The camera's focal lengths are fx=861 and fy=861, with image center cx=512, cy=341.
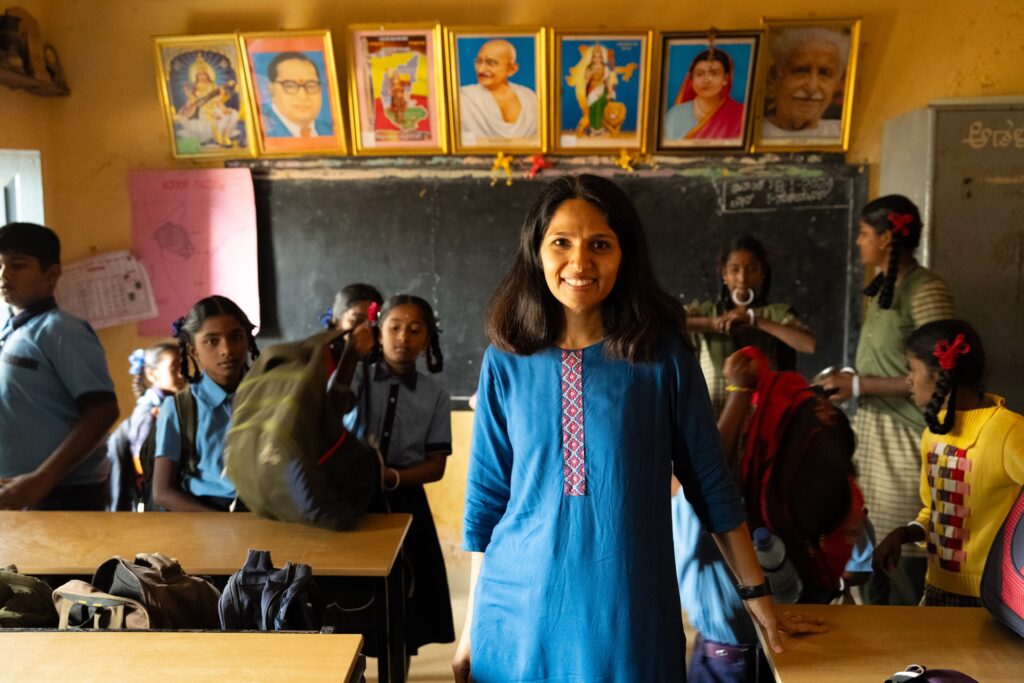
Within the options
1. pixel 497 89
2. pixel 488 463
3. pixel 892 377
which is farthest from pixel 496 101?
pixel 488 463

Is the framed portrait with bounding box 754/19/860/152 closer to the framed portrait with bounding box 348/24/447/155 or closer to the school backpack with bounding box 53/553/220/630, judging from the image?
the framed portrait with bounding box 348/24/447/155

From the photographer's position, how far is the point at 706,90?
3562mm

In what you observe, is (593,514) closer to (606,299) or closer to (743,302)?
(606,299)

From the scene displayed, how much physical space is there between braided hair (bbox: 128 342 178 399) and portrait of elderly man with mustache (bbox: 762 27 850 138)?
2542 mm

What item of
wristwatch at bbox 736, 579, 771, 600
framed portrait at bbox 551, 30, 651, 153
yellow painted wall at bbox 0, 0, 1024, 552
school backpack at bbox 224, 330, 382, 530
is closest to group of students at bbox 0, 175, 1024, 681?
wristwatch at bbox 736, 579, 771, 600

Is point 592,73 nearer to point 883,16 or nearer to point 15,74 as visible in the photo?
point 883,16

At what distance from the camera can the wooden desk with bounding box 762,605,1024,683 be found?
1.32 m

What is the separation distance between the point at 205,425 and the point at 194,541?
1.27 ft

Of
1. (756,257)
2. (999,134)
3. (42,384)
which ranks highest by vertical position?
(999,134)

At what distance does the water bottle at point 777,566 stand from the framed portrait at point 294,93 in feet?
8.55

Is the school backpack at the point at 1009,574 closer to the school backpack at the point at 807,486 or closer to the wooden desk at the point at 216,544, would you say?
the school backpack at the point at 807,486

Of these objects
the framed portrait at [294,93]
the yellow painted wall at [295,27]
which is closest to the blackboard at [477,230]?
the framed portrait at [294,93]

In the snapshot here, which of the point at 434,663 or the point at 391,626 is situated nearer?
the point at 391,626

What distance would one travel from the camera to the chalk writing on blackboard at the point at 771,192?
3627 millimetres
